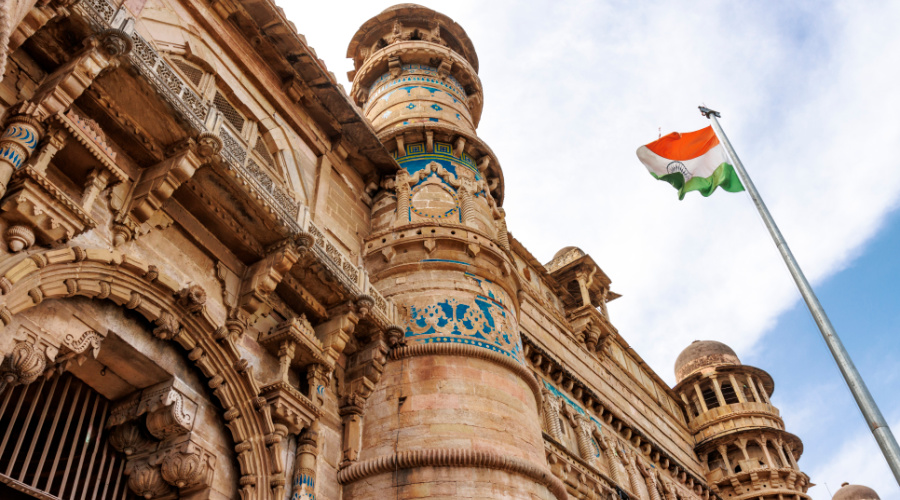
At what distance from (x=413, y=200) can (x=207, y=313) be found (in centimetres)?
523

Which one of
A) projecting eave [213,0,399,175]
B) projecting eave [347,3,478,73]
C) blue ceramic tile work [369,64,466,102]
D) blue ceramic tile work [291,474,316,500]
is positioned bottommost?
blue ceramic tile work [291,474,316,500]

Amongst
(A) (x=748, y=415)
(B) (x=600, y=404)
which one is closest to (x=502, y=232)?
(B) (x=600, y=404)

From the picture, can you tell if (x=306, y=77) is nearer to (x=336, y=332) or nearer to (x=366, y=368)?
(x=336, y=332)

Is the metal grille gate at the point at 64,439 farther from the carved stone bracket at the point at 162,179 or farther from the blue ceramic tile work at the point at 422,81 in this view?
the blue ceramic tile work at the point at 422,81

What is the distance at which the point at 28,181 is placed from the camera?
5895mm

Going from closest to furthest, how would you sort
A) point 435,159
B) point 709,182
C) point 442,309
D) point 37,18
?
point 37,18 < point 442,309 < point 709,182 < point 435,159

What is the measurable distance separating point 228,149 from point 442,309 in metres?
3.80

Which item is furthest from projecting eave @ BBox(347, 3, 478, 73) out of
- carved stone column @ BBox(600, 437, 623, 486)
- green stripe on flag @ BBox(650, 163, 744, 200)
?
carved stone column @ BBox(600, 437, 623, 486)

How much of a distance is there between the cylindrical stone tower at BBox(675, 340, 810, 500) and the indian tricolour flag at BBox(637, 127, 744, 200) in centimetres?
1294

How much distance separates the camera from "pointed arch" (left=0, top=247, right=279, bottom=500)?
600 cm

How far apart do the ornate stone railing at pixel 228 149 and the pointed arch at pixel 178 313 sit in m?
1.39

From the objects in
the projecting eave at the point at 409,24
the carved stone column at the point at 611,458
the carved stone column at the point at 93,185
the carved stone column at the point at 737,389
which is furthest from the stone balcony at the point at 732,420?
the carved stone column at the point at 93,185

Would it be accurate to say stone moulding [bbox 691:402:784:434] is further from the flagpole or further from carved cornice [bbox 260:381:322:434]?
carved cornice [bbox 260:381:322:434]

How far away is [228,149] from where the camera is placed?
802cm
